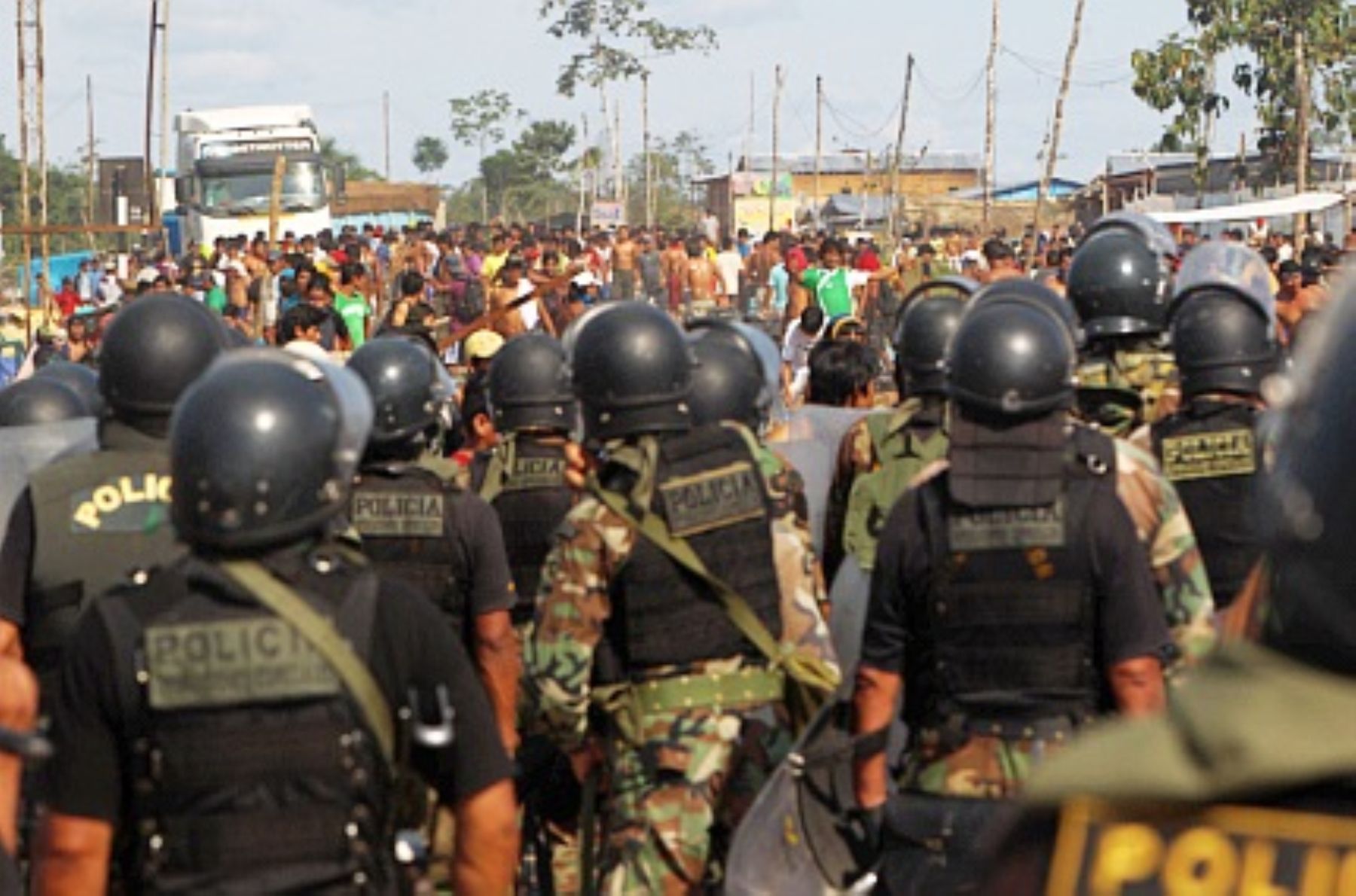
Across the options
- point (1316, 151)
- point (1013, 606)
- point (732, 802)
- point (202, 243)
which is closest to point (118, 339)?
point (732, 802)

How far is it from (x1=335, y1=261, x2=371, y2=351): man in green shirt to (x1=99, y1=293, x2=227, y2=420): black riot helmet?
1302cm

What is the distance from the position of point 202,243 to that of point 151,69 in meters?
14.1

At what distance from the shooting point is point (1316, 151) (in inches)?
3140

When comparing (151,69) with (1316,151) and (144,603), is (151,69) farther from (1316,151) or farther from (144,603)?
(1316,151)

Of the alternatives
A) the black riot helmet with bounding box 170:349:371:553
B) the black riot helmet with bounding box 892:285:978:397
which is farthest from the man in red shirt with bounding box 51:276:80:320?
the black riot helmet with bounding box 170:349:371:553

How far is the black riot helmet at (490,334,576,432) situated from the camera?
905 cm

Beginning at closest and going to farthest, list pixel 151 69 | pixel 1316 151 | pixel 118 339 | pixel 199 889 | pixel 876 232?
pixel 199 889, pixel 118 339, pixel 151 69, pixel 876 232, pixel 1316 151

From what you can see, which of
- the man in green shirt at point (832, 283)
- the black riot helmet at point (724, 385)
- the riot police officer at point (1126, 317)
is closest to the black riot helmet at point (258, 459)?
the black riot helmet at point (724, 385)

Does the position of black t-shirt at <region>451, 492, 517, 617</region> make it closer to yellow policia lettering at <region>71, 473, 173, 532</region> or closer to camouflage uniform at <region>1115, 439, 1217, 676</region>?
yellow policia lettering at <region>71, 473, 173, 532</region>

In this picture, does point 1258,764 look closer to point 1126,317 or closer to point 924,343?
point 924,343

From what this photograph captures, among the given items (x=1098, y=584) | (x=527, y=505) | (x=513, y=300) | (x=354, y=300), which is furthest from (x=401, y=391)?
(x=354, y=300)

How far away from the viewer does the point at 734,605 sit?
668cm

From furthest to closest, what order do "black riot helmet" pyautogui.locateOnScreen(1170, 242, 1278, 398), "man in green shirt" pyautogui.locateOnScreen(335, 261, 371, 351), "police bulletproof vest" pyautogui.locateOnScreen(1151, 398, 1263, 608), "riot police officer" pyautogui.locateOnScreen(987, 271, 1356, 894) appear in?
"man in green shirt" pyautogui.locateOnScreen(335, 261, 371, 351) → "black riot helmet" pyautogui.locateOnScreen(1170, 242, 1278, 398) → "police bulletproof vest" pyautogui.locateOnScreen(1151, 398, 1263, 608) → "riot police officer" pyautogui.locateOnScreen(987, 271, 1356, 894)

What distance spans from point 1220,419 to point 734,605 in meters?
1.94
